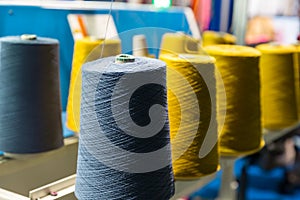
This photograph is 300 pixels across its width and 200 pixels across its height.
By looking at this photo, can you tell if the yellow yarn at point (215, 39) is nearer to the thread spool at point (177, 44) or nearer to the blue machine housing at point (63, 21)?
the blue machine housing at point (63, 21)

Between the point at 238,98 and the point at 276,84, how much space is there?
31cm

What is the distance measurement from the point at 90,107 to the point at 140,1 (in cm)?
99

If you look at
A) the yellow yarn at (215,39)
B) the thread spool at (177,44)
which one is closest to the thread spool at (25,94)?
the thread spool at (177,44)

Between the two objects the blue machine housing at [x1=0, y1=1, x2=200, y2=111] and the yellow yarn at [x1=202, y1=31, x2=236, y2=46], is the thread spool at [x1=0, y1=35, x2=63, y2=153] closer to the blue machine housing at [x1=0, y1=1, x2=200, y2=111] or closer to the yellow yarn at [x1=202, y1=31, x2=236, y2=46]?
the blue machine housing at [x1=0, y1=1, x2=200, y2=111]

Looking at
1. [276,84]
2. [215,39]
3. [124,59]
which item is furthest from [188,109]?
[215,39]

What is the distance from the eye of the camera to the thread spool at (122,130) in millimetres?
574

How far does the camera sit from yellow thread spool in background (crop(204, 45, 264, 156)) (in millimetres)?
915

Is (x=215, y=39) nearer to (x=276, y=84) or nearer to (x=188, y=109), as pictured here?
(x=276, y=84)

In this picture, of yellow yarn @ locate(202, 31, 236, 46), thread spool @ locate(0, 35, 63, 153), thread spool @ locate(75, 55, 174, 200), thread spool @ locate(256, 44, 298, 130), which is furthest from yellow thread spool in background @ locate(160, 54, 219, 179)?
yellow yarn @ locate(202, 31, 236, 46)

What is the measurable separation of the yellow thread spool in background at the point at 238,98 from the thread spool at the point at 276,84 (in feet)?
0.76

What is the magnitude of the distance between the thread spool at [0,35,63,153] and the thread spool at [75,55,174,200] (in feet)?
0.59

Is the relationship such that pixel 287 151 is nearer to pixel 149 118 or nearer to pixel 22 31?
pixel 22 31

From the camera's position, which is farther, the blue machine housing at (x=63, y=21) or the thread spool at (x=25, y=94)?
the blue machine housing at (x=63, y=21)

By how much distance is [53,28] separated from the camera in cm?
113
